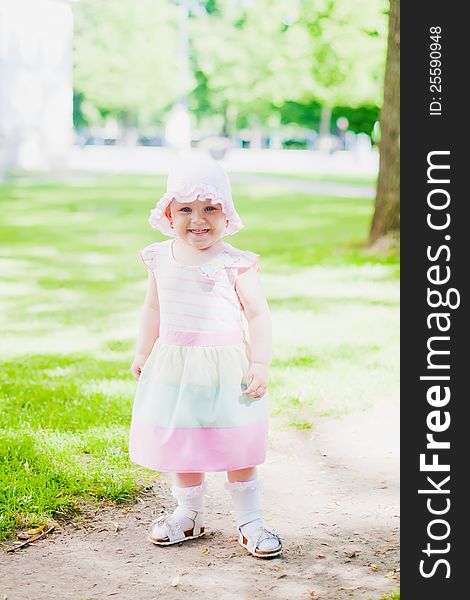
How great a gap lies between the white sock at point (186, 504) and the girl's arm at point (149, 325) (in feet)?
1.39

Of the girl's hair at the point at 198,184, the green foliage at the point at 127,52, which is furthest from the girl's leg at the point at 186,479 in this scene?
the green foliage at the point at 127,52

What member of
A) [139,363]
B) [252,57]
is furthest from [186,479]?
[252,57]

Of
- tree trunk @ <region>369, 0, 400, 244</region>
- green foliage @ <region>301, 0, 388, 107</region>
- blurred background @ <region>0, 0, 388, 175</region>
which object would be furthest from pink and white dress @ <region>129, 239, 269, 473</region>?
blurred background @ <region>0, 0, 388, 175</region>

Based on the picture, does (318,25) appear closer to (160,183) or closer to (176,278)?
(160,183)

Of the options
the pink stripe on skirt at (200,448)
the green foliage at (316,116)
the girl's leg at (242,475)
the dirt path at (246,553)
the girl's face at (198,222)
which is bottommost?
the dirt path at (246,553)

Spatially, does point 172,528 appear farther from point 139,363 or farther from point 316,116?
point 316,116

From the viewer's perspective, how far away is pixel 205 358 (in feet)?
10.7

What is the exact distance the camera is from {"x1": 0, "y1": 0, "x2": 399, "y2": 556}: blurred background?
4.53 m

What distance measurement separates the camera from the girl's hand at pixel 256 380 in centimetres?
323

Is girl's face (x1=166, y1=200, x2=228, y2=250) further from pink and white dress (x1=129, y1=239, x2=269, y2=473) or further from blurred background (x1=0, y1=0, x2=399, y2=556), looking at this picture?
blurred background (x1=0, y1=0, x2=399, y2=556)

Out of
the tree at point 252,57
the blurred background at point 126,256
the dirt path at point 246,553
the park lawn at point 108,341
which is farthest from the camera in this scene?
the tree at point 252,57

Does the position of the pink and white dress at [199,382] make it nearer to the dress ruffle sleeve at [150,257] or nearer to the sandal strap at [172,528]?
the dress ruffle sleeve at [150,257]

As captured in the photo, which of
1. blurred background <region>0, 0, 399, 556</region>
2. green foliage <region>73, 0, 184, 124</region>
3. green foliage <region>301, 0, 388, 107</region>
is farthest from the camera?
green foliage <region>73, 0, 184, 124</region>

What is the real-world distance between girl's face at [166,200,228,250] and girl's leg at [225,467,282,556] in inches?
30.7
